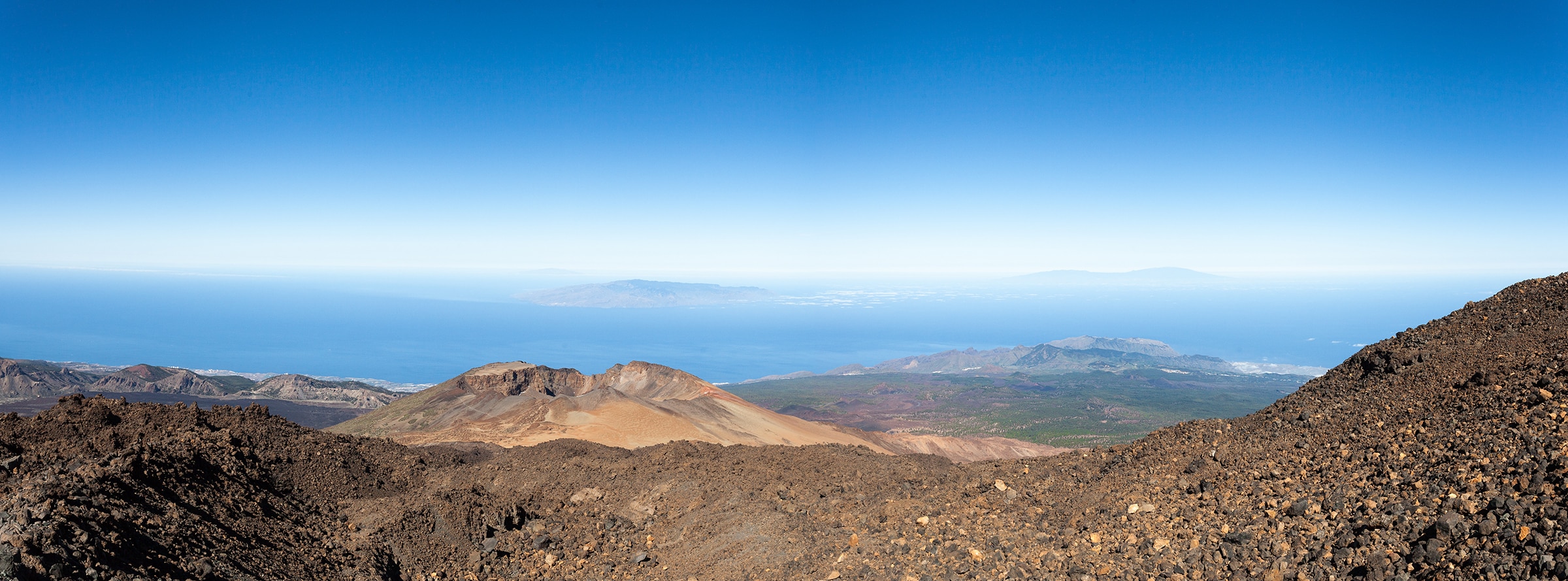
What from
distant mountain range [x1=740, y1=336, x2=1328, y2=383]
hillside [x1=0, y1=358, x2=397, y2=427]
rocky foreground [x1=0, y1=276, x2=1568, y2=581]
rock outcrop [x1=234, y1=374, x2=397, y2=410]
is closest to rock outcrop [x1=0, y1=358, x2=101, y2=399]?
hillside [x1=0, y1=358, x2=397, y2=427]

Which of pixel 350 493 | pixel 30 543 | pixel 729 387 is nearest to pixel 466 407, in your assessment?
pixel 350 493

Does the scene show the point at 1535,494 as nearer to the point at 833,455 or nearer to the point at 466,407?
the point at 833,455

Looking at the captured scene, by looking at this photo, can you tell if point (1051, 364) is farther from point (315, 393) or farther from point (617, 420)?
point (617, 420)

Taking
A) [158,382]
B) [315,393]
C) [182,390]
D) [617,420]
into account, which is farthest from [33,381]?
[617,420]

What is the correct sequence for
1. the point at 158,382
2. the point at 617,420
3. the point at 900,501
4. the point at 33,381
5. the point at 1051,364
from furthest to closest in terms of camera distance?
the point at 1051,364, the point at 158,382, the point at 33,381, the point at 617,420, the point at 900,501

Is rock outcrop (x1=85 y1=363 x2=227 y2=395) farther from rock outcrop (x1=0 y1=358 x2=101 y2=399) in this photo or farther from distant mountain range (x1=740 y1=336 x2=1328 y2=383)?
distant mountain range (x1=740 y1=336 x2=1328 y2=383)
